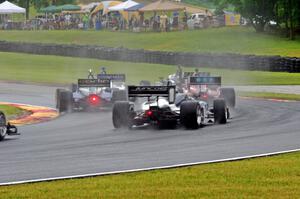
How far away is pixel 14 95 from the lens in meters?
35.9

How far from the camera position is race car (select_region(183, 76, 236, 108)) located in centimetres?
2470

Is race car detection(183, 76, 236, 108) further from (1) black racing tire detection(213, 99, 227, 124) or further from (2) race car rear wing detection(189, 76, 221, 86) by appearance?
(1) black racing tire detection(213, 99, 227, 124)

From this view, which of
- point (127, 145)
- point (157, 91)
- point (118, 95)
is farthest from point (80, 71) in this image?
point (127, 145)

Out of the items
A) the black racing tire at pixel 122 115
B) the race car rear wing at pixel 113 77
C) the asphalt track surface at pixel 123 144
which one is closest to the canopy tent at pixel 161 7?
the race car rear wing at pixel 113 77

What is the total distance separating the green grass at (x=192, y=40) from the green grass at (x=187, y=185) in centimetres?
4090

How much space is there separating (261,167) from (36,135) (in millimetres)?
8146

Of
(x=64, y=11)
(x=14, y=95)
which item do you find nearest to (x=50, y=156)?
(x=14, y=95)

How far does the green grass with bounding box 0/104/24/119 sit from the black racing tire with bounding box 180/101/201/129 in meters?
7.55

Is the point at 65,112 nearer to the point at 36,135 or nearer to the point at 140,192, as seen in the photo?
the point at 36,135

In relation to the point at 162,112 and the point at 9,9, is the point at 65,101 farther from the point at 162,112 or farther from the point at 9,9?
the point at 9,9

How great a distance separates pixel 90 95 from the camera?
27.9 m

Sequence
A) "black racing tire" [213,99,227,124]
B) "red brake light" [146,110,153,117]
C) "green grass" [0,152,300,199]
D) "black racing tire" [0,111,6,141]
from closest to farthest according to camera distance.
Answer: "green grass" [0,152,300,199] < "black racing tire" [0,111,6,141] < "red brake light" [146,110,153,117] < "black racing tire" [213,99,227,124]

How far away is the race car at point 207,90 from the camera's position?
24.7 m

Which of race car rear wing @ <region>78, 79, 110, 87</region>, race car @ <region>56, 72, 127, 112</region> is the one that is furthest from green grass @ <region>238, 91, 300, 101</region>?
race car rear wing @ <region>78, 79, 110, 87</region>
